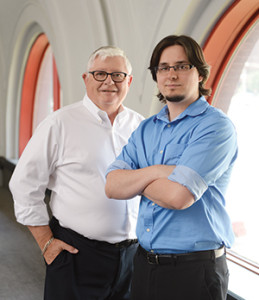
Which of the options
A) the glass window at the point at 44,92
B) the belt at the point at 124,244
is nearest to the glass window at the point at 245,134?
the belt at the point at 124,244

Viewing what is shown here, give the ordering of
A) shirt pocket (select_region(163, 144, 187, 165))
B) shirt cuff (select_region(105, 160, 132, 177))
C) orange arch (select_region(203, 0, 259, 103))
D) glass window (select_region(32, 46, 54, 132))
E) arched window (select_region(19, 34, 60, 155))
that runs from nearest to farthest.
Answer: shirt pocket (select_region(163, 144, 187, 165)) → shirt cuff (select_region(105, 160, 132, 177)) → orange arch (select_region(203, 0, 259, 103)) → arched window (select_region(19, 34, 60, 155)) → glass window (select_region(32, 46, 54, 132))

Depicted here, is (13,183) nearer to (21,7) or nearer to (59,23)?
(59,23)

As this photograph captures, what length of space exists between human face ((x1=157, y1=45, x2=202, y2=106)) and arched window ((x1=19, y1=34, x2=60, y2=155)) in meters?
4.92

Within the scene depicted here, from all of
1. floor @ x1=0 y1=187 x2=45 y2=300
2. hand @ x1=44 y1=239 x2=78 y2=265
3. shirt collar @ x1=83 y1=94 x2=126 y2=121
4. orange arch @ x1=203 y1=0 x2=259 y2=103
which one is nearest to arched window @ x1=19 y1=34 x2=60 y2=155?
floor @ x1=0 y1=187 x2=45 y2=300

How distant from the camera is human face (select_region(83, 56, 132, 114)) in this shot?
203 cm

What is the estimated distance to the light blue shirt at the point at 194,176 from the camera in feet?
4.83

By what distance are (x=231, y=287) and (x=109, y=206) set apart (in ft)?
3.38

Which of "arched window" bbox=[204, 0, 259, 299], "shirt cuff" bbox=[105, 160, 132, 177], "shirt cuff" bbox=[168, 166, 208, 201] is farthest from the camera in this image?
"arched window" bbox=[204, 0, 259, 299]

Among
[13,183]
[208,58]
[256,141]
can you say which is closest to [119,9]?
[208,58]

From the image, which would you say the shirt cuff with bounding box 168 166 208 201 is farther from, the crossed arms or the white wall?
the white wall

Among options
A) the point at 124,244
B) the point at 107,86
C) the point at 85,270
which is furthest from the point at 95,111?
the point at 85,270

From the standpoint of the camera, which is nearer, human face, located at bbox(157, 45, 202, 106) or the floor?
human face, located at bbox(157, 45, 202, 106)

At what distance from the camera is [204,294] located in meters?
1.54

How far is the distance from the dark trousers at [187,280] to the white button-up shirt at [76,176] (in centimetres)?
46
